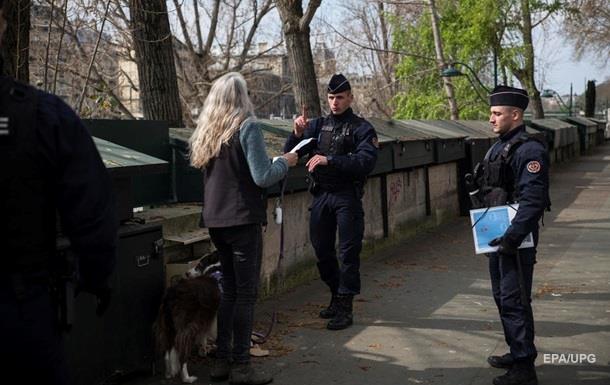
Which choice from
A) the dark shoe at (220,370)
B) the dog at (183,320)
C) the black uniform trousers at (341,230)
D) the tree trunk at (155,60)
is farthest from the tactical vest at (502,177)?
the tree trunk at (155,60)

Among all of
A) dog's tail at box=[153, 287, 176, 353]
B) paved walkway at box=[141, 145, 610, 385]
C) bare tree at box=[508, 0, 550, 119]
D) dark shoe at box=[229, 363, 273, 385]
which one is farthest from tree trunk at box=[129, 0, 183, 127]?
bare tree at box=[508, 0, 550, 119]

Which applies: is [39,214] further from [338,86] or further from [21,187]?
[338,86]

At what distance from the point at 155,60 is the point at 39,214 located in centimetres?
706

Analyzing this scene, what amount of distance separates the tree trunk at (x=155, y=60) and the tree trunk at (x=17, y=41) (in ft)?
6.02

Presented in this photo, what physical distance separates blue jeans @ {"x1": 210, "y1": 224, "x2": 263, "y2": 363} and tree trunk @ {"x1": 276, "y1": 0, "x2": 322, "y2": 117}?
292 inches

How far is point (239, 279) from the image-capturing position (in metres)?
4.80

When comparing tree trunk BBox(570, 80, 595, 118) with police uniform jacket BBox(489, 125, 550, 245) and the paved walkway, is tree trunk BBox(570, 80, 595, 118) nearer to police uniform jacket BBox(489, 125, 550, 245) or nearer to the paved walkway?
the paved walkway

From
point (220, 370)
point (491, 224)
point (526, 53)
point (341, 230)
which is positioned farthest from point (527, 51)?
point (220, 370)

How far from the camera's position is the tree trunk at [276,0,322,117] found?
12.2m

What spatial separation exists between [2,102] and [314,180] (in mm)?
3815

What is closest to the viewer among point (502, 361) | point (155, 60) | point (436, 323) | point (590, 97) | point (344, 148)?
point (502, 361)

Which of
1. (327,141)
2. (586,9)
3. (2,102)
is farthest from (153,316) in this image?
(586,9)

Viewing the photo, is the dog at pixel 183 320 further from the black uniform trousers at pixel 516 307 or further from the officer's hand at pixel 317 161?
the black uniform trousers at pixel 516 307

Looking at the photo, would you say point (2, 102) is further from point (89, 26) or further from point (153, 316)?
point (89, 26)
